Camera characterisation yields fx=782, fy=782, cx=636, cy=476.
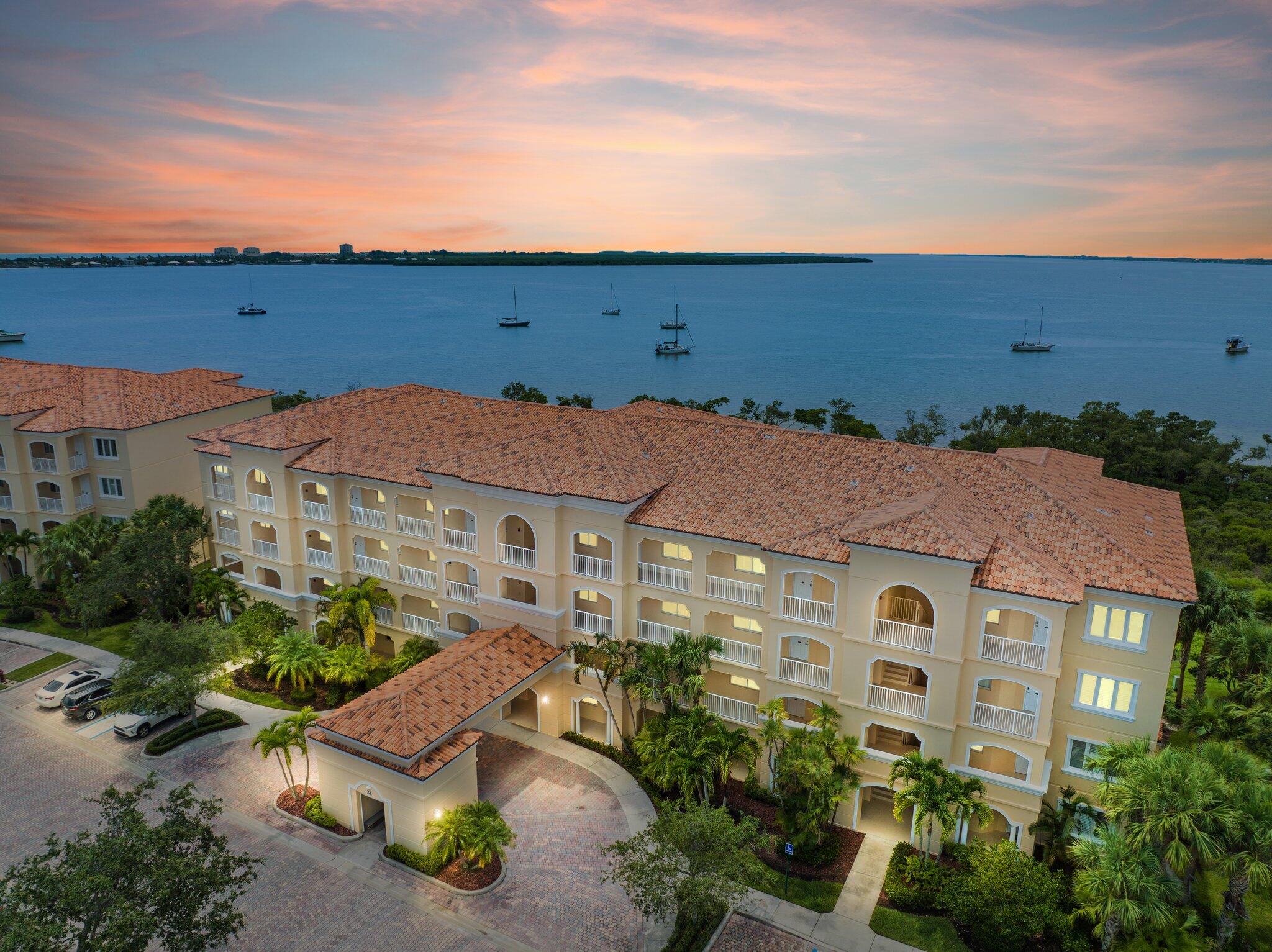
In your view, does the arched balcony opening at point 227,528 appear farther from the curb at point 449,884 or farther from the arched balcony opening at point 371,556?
the curb at point 449,884

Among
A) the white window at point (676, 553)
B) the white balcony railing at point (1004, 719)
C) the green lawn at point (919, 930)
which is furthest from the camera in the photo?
the white window at point (676, 553)

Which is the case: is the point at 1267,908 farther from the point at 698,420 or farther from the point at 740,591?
the point at 698,420

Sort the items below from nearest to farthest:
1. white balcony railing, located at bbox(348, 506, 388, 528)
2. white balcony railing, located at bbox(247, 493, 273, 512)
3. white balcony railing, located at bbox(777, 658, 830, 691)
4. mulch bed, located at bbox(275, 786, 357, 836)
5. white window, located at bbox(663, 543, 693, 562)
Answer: mulch bed, located at bbox(275, 786, 357, 836) < white balcony railing, located at bbox(777, 658, 830, 691) < white window, located at bbox(663, 543, 693, 562) < white balcony railing, located at bbox(348, 506, 388, 528) < white balcony railing, located at bbox(247, 493, 273, 512)

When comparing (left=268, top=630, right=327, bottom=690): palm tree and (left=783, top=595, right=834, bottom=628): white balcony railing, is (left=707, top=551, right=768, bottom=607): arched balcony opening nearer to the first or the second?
(left=783, top=595, right=834, bottom=628): white balcony railing

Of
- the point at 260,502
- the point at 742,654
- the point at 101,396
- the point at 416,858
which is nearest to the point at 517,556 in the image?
the point at 742,654

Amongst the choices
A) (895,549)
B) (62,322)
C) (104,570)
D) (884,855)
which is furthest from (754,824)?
(62,322)

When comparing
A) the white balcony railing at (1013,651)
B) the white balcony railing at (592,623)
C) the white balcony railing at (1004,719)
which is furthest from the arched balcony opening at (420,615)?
the white balcony railing at (1013,651)

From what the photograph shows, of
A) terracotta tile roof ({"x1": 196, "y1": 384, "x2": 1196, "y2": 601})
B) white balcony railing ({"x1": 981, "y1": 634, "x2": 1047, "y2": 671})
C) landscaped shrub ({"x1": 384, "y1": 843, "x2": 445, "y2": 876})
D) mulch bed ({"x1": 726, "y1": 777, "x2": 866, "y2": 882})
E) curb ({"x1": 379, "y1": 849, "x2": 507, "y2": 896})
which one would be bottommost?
mulch bed ({"x1": 726, "y1": 777, "x2": 866, "y2": 882})

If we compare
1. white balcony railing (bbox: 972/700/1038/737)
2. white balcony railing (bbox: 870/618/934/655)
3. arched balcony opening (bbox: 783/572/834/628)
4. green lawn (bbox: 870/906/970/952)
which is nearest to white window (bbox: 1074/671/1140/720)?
white balcony railing (bbox: 972/700/1038/737)

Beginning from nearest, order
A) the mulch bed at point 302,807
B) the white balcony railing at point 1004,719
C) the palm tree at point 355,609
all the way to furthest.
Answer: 1. the white balcony railing at point 1004,719
2. the mulch bed at point 302,807
3. the palm tree at point 355,609
